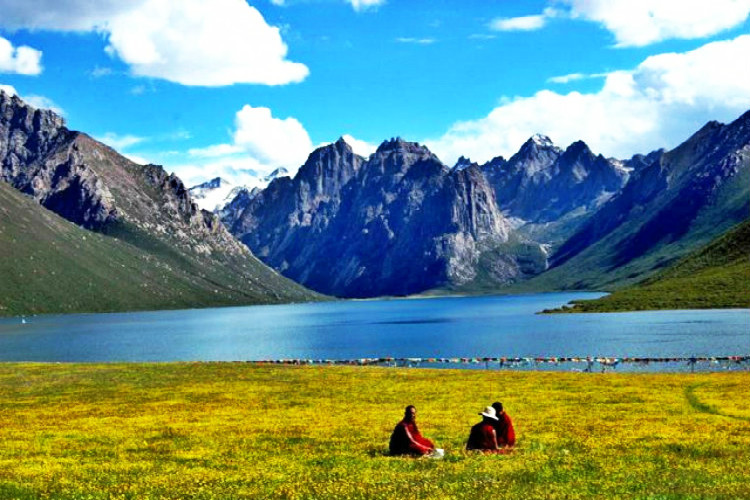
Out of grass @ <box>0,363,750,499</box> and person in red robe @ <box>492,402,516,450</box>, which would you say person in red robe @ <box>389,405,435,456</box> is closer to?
grass @ <box>0,363,750,499</box>

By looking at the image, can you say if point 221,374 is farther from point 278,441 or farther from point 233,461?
point 233,461

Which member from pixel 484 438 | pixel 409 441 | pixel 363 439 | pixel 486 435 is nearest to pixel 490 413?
pixel 486 435

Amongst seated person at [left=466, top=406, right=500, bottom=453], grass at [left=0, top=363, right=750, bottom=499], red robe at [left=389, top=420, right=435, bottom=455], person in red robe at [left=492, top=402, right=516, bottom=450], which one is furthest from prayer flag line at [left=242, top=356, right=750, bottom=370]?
red robe at [left=389, top=420, right=435, bottom=455]

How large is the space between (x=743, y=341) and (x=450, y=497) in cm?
13155

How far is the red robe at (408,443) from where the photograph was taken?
33250 mm

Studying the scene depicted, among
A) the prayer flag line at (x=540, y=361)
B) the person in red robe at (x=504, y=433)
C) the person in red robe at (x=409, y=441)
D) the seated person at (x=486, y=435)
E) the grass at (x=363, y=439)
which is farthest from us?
the prayer flag line at (x=540, y=361)

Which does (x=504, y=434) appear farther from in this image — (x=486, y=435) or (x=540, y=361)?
(x=540, y=361)

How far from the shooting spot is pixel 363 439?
130 feet

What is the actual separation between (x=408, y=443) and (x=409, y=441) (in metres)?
0.09

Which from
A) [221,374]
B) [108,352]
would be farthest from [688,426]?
[108,352]

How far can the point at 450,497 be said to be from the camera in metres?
23.6

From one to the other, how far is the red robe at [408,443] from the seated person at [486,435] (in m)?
1.95

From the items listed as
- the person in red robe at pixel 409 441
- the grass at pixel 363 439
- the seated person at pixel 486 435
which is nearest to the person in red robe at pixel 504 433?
the seated person at pixel 486 435

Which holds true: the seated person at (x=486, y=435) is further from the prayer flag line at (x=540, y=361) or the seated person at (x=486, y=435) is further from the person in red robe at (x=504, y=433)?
the prayer flag line at (x=540, y=361)
